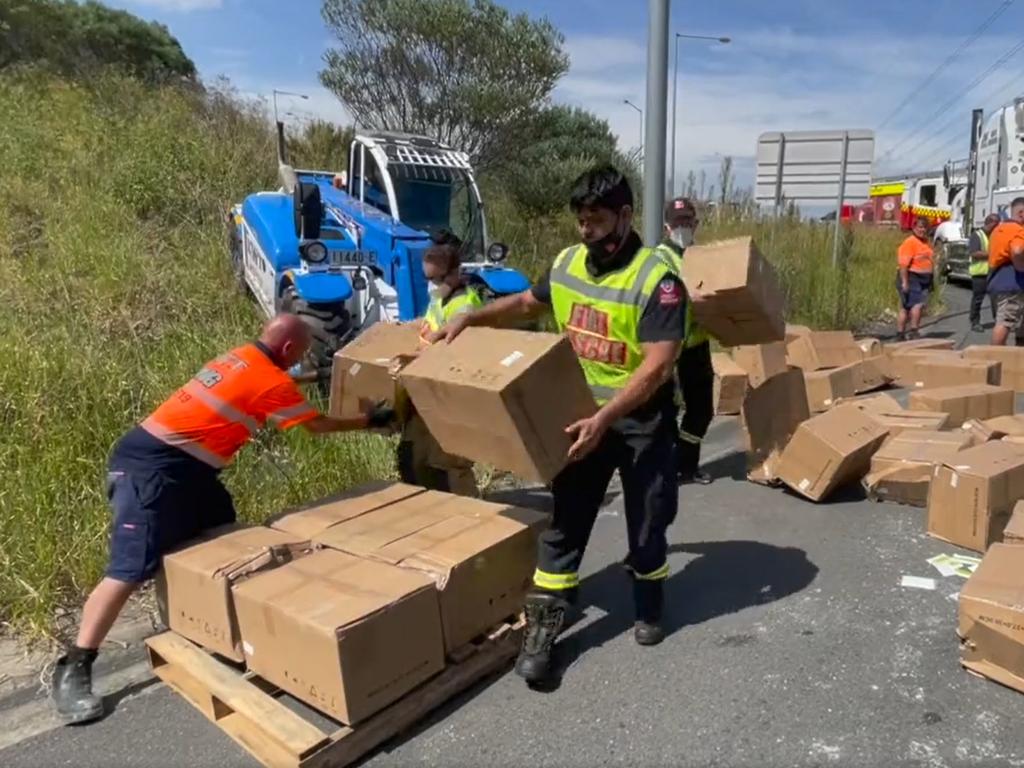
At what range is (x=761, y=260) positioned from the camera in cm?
418

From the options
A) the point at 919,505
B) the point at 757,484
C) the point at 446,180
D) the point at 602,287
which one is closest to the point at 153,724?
the point at 602,287

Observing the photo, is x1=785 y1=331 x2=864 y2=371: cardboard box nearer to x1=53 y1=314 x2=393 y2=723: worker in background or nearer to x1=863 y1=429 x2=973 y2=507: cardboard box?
x1=863 y1=429 x2=973 y2=507: cardboard box

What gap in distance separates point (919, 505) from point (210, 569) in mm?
4179

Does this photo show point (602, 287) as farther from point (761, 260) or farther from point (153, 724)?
point (153, 724)

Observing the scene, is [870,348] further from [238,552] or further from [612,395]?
[238,552]

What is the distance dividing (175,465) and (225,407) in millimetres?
286

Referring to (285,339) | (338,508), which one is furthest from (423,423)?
(285,339)

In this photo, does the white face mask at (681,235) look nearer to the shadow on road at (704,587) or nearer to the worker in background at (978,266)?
the shadow on road at (704,587)

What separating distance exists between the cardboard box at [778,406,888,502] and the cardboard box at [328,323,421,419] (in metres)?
2.60

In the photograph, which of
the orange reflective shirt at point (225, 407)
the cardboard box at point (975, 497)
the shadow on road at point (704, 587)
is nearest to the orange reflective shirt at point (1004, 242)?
the cardboard box at point (975, 497)

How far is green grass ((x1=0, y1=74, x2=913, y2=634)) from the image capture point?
4.11 meters

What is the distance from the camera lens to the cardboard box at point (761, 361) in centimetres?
675

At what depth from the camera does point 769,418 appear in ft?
18.4

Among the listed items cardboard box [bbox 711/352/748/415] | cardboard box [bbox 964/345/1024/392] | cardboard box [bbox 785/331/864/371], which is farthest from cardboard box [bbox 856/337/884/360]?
cardboard box [bbox 711/352/748/415]
